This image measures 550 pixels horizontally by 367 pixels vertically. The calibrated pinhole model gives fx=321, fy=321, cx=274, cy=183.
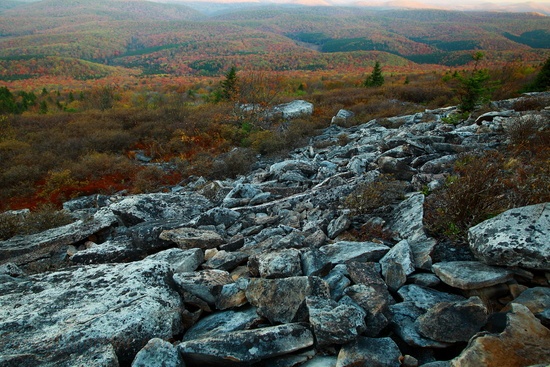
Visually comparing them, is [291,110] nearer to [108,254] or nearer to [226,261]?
[108,254]

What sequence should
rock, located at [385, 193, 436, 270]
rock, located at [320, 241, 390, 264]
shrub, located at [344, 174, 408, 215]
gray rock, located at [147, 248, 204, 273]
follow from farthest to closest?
shrub, located at [344, 174, 408, 215]
gray rock, located at [147, 248, 204, 273]
rock, located at [320, 241, 390, 264]
rock, located at [385, 193, 436, 270]

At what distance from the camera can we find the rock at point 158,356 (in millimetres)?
2104

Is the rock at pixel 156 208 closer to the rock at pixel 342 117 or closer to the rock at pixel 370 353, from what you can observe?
the rock at pixel 370 353

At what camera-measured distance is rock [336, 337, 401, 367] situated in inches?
81.2

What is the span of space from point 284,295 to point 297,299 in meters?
0.12

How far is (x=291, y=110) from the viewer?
17281mm

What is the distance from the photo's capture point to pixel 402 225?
390cm

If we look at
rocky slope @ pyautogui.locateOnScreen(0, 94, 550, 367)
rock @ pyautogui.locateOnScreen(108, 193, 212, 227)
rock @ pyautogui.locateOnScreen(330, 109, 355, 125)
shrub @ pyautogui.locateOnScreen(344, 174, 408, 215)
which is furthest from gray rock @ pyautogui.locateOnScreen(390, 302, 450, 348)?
rock @ pyautogui.locateOnScreen(330, 109, 355, 125)

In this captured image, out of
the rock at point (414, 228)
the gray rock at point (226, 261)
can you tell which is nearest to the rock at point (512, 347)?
the rock at point (414, 228)

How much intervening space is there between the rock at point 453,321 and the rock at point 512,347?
16 centimetres

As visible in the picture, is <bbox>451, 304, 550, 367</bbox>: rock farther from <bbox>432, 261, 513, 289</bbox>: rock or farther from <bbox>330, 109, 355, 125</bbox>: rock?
<bbox>330, 109, 355, 125</bbox>: rock

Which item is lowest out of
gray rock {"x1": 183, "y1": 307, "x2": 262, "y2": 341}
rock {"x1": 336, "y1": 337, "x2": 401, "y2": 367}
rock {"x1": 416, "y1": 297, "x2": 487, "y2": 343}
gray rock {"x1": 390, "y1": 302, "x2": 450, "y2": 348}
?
gray rock {"x1": 183, "y1": 307, "x2": 262, "y2": 341}

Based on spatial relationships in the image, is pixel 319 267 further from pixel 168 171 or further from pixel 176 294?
pixel 168 171

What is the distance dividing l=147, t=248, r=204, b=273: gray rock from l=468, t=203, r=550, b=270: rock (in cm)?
285
